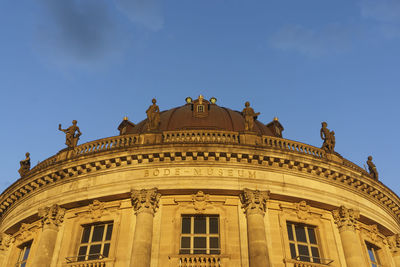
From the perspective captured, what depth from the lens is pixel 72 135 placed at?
26.7 m

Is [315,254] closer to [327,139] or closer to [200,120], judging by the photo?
[327,139]

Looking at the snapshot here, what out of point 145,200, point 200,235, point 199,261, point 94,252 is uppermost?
point 145,200

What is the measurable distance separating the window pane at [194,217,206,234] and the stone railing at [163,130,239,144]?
14.0ft

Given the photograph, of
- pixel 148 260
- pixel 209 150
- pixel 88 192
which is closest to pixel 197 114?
pixel 209 150

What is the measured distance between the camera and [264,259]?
19.7 meters

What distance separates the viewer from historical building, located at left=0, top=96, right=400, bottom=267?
69.2 feet

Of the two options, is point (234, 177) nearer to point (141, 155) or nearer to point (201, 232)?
point (201, 232)

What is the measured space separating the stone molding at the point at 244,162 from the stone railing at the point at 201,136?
105 centimetres

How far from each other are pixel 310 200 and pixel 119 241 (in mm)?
10317

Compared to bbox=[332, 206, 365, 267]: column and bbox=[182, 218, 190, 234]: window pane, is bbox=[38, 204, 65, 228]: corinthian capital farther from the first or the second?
bbox=[332, 206, 365, 267]: column

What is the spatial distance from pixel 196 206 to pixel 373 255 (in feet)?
37.3

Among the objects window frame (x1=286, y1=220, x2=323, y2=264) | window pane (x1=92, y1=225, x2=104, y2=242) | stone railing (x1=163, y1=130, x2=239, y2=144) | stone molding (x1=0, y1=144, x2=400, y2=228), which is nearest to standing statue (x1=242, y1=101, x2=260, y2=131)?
stone railing (x1=163, y1=130, x2=239, y2=144)

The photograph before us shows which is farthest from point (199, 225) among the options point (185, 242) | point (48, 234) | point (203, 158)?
point (48, 234)

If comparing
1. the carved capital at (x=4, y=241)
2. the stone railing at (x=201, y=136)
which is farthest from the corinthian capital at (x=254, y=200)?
the carved capital at (x=4, y=241)
